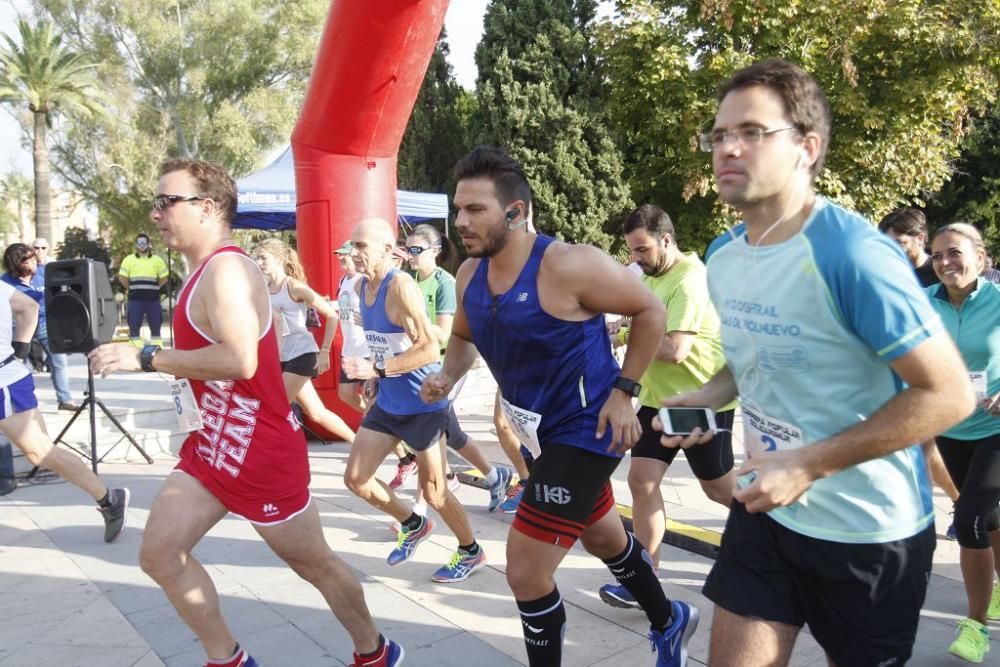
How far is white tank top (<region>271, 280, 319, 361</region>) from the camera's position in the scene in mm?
6488

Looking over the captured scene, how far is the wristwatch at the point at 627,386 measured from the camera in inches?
110

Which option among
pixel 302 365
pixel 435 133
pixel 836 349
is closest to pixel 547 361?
pixel 836 349

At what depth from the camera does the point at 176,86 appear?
31188mm

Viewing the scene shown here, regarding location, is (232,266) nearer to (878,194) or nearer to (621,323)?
(621,323)

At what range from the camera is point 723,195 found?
1.89 meters

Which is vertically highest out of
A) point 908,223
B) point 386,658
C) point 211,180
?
point 211,180

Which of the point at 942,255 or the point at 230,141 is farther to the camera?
the point at 230,141

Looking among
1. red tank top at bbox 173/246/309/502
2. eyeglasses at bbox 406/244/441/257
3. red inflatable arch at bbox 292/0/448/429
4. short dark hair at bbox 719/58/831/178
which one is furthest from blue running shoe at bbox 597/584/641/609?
red inflatable arch at bbox 292/0/448/429

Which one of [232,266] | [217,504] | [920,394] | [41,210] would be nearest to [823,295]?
[920,394]

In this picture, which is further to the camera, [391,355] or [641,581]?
[391,355]

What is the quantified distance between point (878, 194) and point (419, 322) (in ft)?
52.7

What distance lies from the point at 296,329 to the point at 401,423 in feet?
8.40

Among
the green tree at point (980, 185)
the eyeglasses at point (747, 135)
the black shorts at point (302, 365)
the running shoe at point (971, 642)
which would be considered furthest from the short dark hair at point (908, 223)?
the green tree at point (980, 185)

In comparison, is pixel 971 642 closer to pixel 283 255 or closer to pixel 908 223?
pixel 908 223
